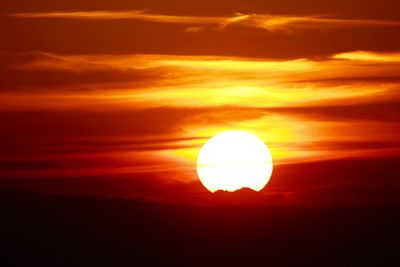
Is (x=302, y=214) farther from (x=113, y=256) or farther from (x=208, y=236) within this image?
(x=113, y=256)

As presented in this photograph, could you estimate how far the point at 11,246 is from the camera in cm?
5169

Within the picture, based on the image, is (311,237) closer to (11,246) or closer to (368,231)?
(368,231)

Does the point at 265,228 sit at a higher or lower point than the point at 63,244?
higher

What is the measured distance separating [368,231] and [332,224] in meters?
2.57

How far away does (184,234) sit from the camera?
183ft

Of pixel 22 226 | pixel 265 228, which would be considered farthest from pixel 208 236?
pixel 22 226

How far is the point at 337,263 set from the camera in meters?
52.1

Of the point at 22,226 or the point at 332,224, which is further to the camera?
the point at 332,224

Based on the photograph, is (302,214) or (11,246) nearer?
(11,246)

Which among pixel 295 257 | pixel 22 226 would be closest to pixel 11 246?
pixel 22 226

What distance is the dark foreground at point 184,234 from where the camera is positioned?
5191 cm

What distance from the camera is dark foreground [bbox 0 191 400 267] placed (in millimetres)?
51906

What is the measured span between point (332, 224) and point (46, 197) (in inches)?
392

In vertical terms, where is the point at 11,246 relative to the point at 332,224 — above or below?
below
